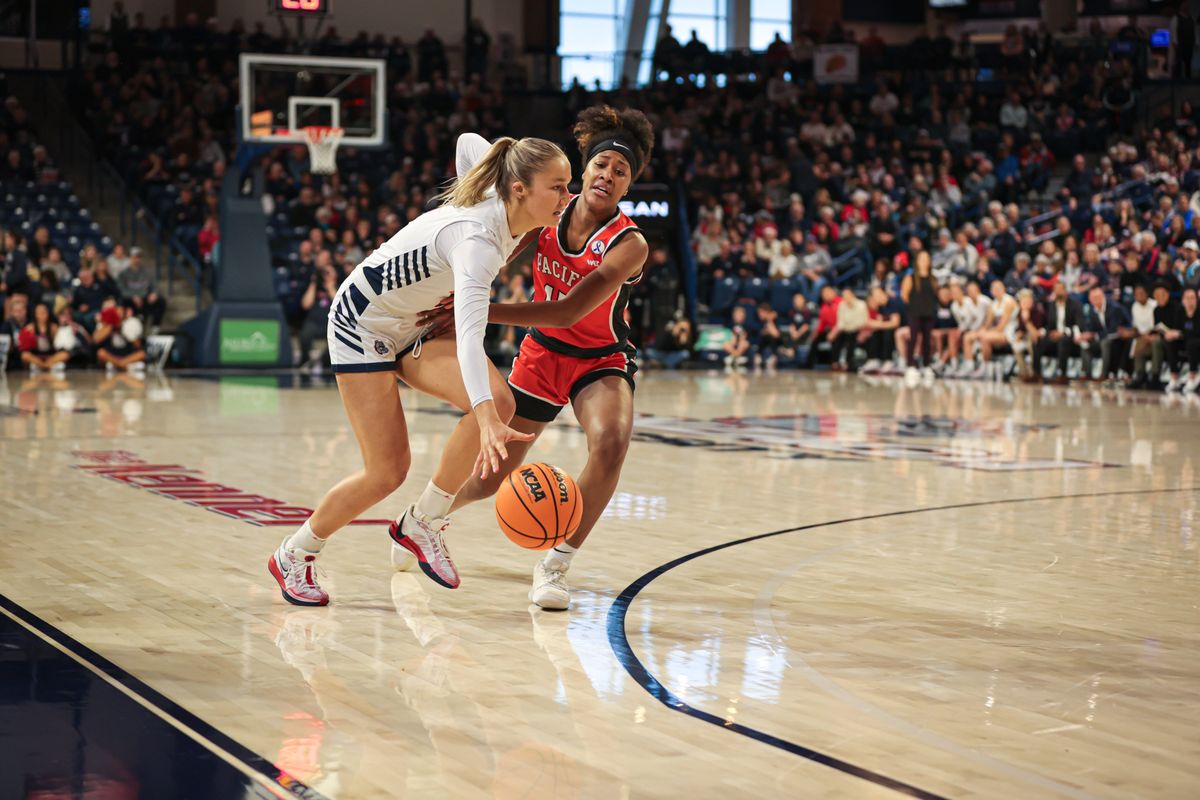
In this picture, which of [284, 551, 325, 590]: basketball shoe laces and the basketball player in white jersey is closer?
the basketball player in white jersey

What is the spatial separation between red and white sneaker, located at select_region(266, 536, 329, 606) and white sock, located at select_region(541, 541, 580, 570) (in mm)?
799

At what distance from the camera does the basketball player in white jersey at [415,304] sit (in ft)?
16.5

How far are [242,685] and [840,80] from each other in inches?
1023

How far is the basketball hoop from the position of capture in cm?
1980

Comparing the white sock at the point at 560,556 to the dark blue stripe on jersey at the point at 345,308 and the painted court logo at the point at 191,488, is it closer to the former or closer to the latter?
the dark blue stripe on jersey at the point at 345,308

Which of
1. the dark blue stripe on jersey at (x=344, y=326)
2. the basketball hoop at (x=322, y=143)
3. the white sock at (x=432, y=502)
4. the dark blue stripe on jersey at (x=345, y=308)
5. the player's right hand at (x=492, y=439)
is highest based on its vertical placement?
the basketball hoop at (x=322, y=143)

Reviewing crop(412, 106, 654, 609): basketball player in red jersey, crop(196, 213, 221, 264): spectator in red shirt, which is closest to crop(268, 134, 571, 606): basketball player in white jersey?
crop(412, 106, 654, 609): basketball player in red jersey

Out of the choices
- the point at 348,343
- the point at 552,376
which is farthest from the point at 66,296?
the point at 348,343

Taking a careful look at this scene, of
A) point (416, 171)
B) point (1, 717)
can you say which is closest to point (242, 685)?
point (1, 717)

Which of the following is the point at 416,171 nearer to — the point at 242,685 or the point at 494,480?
the point at 494,480

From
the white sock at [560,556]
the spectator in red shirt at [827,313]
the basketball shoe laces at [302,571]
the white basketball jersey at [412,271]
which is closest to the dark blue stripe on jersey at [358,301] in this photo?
the white basketball jersey at [412,271]

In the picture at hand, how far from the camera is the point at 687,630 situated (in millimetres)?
5008

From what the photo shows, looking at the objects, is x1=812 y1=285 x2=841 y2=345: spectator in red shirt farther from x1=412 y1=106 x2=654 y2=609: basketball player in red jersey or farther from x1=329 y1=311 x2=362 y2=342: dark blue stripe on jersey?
x1=329 y1=311 x2=362 y2=342: dark blue stripe on jersey

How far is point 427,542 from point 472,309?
126 cm
